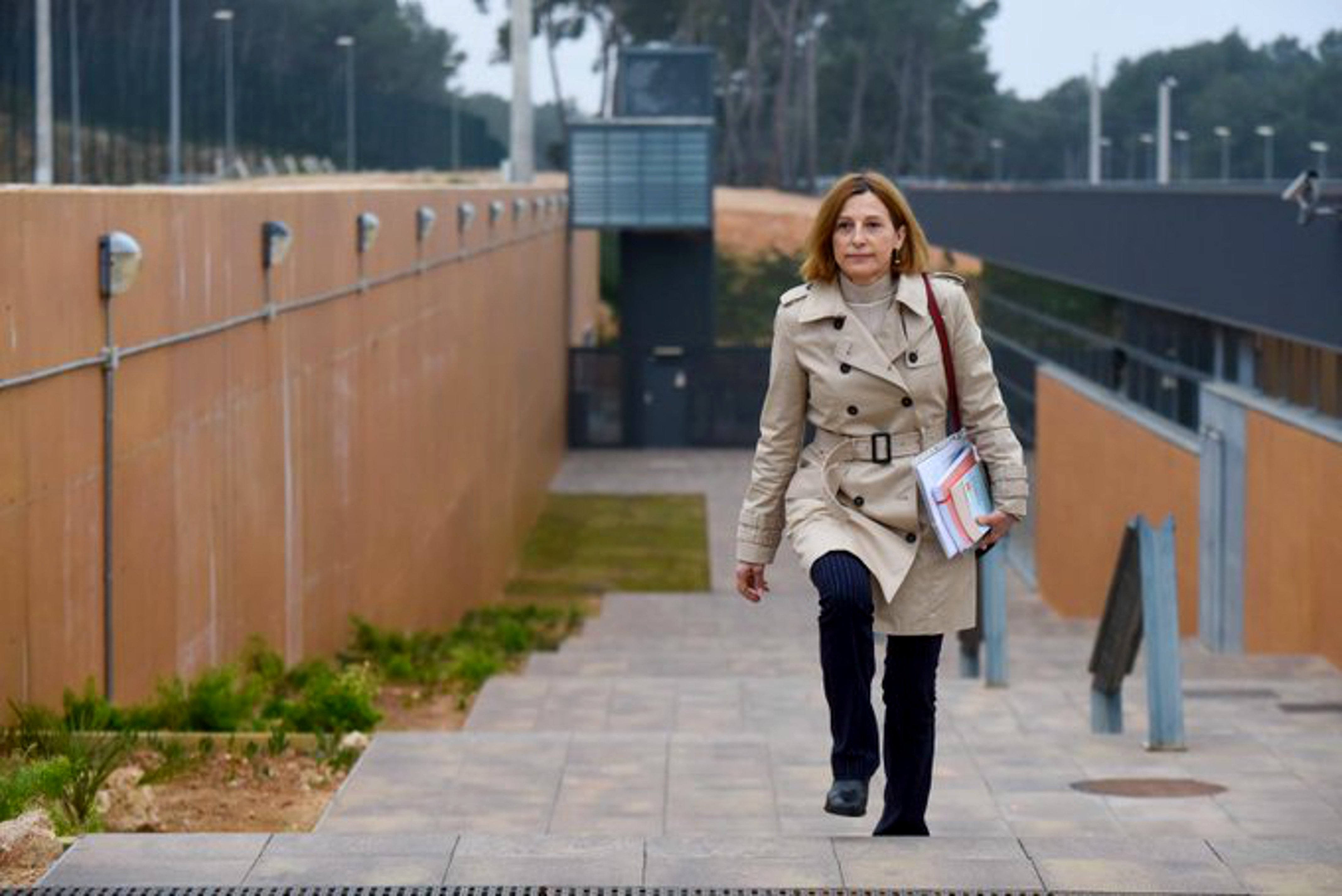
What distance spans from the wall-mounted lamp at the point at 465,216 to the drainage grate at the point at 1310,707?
43.8ft

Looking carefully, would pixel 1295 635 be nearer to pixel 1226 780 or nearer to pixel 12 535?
pixel 1226 780

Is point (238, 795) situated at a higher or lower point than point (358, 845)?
lower

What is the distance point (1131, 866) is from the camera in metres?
5.97

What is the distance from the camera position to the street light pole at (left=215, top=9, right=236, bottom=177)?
132 feet

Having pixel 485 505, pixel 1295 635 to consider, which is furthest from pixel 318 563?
pixel 485 505

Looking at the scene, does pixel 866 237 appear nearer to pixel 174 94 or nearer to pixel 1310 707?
pixel 1310 707

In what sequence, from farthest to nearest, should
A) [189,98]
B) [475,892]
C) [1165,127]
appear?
[1165,127] → [189,98] → [475,892]

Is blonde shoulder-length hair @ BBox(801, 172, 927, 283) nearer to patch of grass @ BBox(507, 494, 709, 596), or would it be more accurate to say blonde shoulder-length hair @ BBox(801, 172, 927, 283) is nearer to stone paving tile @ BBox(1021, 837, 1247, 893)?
stone paving tile @ BBox(1021, 837, 1247, 893)

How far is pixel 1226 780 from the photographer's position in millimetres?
8773

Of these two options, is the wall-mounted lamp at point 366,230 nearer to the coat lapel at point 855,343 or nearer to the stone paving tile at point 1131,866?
the coat lapel at point 855,343

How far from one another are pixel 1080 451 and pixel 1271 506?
9.68 m

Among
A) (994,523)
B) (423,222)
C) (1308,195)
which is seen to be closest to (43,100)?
(423,222)

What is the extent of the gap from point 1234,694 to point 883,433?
24.5 ft

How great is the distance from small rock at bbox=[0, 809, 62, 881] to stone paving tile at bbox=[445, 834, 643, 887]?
89 centimetres
